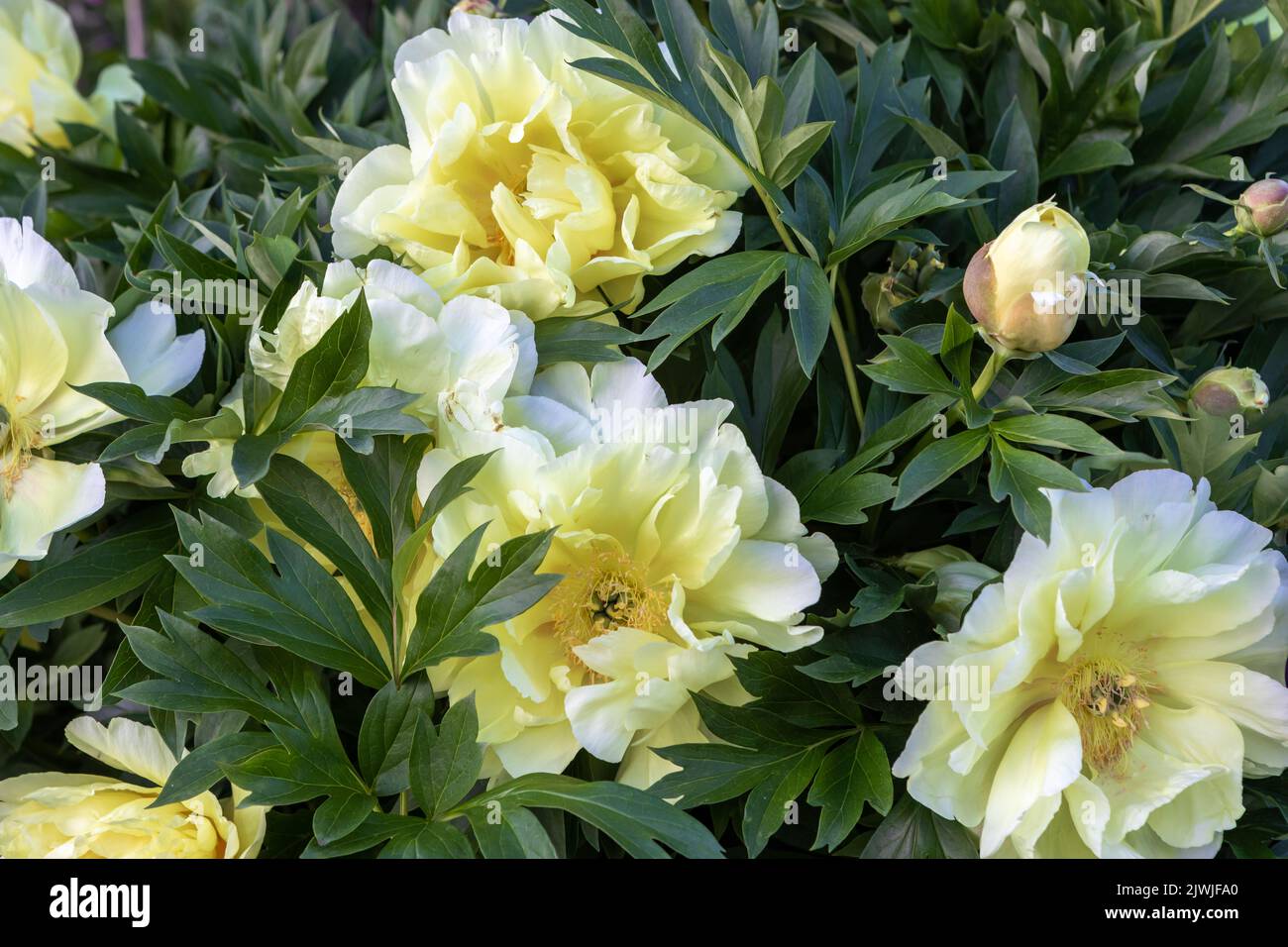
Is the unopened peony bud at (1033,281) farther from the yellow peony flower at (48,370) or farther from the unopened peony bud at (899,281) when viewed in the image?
the yellow peony flower at (48,370)

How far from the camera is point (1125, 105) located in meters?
0.62

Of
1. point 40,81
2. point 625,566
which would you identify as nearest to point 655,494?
point 625,566

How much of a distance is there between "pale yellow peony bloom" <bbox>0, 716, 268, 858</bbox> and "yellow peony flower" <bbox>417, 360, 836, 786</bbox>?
112 mm

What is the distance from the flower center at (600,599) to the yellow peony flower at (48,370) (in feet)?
0.64

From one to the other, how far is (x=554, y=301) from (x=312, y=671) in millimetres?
192

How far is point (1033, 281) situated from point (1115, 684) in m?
0.16

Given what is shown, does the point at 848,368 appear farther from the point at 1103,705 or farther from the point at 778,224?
the point at 1103,705

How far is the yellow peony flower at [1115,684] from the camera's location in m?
0.44

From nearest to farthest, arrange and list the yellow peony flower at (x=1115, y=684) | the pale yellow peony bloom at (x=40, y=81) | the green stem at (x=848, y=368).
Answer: the yellow peony flower at (x=1115, y=684), the green stem at (x=848, y=368), the pale yellow peony bloom at (x=40, y=81)

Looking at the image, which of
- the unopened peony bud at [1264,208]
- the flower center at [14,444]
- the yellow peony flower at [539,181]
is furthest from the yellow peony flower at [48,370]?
the unopened peony bud at [1264,208]

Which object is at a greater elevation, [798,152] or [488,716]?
[798,152]

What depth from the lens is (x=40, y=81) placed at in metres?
0.81
